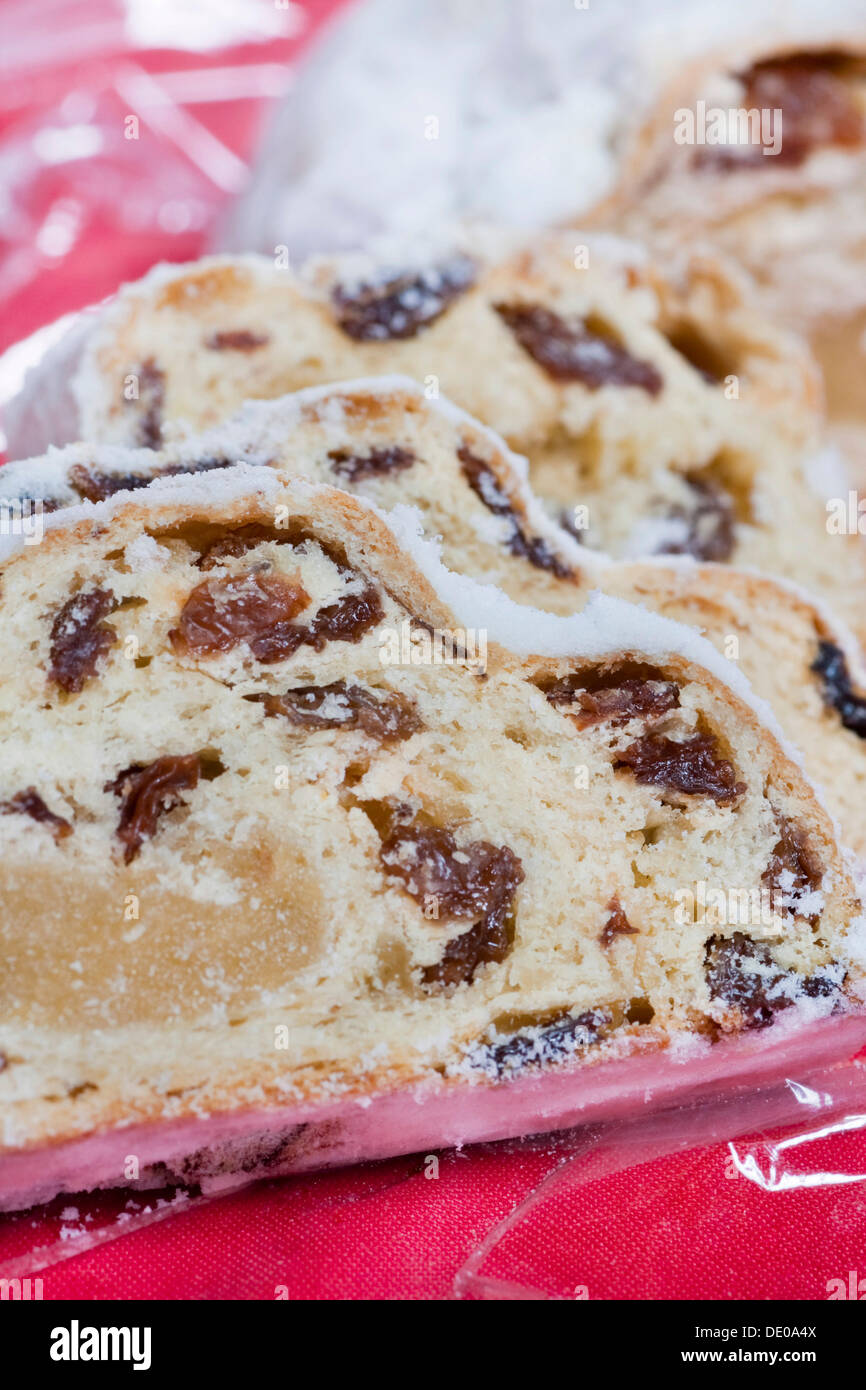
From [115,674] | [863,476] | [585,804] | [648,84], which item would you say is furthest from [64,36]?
[585,804]

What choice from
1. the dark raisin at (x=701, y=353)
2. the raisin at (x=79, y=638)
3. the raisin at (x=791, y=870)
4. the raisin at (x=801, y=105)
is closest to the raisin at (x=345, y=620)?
the raisin at (x=79, y=638)

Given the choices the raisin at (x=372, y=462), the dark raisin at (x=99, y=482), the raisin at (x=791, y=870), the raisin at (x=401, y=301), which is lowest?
the raisin at (x=791, y=870)

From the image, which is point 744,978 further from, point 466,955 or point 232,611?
point 232,611

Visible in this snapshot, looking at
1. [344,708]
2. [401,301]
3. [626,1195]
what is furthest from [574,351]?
[626,1195]

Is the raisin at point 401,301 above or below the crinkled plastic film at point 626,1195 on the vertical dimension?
above

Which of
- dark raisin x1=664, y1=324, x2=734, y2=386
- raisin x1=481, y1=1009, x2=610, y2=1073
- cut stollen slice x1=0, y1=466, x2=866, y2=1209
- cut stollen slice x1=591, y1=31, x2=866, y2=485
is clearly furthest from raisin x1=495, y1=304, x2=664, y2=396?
raisin x1=481, y1=1009, x2=610, y2=1073

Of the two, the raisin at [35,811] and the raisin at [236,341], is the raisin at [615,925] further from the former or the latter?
the raisin at [236,341]
